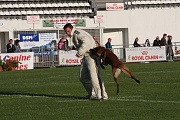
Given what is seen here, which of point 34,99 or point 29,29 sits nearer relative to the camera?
point 34,99

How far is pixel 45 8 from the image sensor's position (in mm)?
52719

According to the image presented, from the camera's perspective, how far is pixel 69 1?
53719mm

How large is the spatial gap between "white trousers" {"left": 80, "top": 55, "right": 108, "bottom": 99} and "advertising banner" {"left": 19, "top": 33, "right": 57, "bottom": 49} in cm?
3182

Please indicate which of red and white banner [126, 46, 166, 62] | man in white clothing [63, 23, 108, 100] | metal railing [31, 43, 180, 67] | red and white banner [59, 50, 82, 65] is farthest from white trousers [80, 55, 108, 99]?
red and white banner [126, 46, 166, 62]

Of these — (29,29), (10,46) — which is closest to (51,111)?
(10,46)

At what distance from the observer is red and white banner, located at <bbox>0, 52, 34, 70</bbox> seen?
33.7m

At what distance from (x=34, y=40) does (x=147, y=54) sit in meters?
11.8

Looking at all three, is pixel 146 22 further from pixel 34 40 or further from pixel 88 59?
pixel 88 59

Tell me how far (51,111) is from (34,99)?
2.74 meters

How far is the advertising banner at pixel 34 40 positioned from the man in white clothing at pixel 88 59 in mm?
31931

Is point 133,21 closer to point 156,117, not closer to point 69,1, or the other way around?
point 69,1

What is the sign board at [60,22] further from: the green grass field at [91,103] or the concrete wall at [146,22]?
the green grass field at [91,103]

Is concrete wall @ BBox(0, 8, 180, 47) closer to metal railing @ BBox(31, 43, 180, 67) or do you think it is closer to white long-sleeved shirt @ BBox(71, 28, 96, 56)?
metal railing @ BBox(31, 43, 180, 67)

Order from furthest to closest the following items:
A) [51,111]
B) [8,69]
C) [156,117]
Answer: [8,69], [51,111], [156,117]
